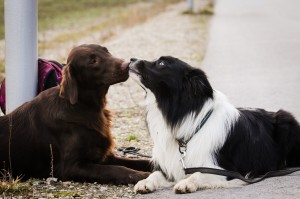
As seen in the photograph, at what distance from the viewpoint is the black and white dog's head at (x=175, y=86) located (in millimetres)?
6402

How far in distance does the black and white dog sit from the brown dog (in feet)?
1.27

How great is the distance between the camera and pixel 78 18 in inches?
1326

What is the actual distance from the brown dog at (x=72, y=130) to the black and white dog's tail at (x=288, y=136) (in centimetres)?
147

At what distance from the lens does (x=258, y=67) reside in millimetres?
14883

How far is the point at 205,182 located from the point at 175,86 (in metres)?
0.97

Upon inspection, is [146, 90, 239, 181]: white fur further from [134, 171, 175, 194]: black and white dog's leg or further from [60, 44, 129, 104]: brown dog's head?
[60, 44, 129, 104]: brown dog's head

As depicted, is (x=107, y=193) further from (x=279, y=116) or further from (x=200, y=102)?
(x=279, y=116)

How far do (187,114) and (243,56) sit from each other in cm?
1047

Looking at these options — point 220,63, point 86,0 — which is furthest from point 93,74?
point 86,0

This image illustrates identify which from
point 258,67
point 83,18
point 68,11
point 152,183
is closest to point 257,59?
point 258,67

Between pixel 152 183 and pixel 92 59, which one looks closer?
pixel 152 183

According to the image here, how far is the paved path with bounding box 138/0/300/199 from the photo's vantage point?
622cm

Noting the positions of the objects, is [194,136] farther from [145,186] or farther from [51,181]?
[51,181]

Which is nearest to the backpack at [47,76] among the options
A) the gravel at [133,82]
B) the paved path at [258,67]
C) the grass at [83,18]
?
the gravel at [133,82]
